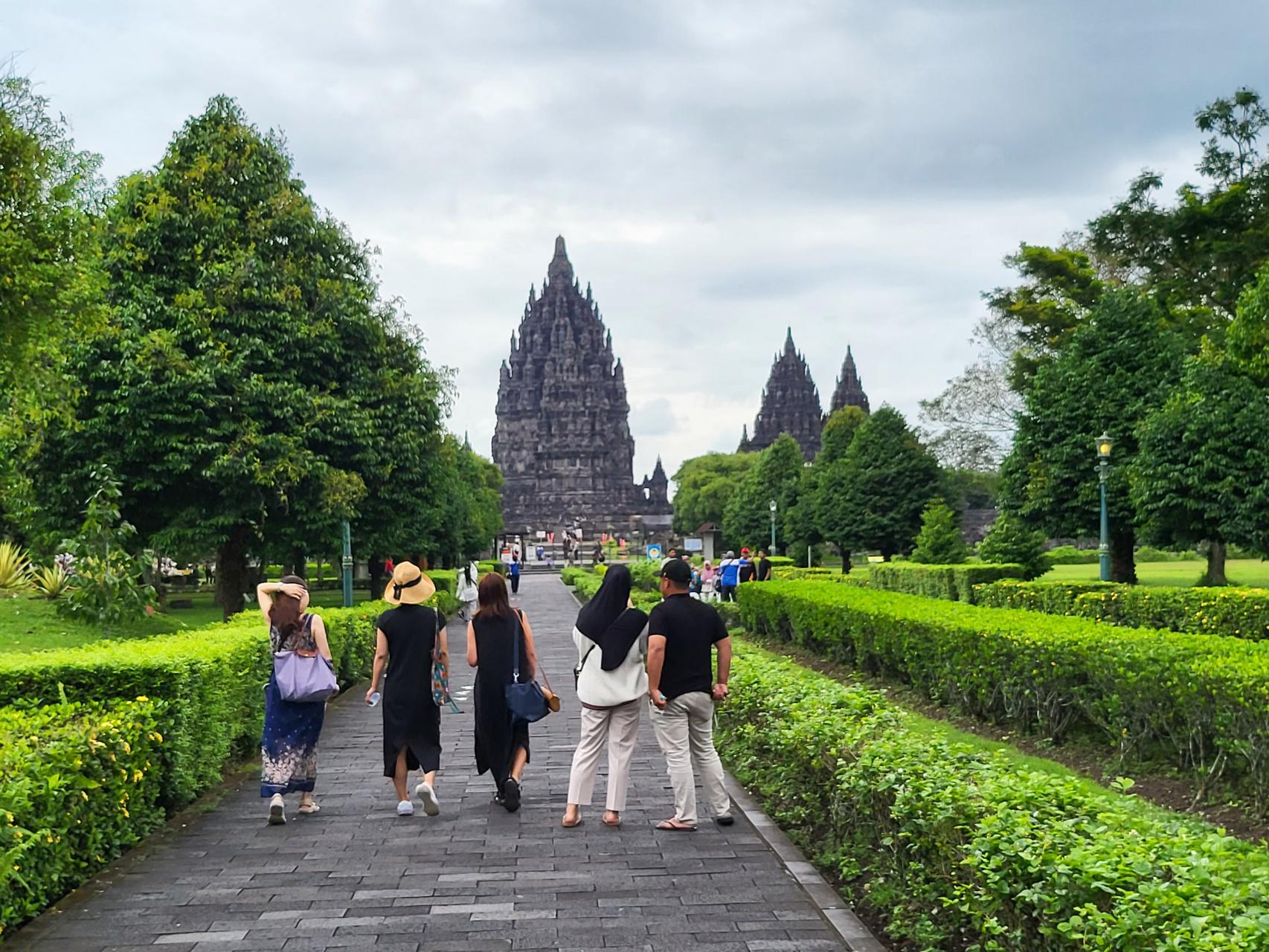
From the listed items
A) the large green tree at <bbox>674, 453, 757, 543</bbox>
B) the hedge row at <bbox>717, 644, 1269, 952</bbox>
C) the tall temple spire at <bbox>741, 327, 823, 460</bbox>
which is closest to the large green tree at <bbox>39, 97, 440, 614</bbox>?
the hedge row at <bbox>717, 644, 1269, 952</bbox>

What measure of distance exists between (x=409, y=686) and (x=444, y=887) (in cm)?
203

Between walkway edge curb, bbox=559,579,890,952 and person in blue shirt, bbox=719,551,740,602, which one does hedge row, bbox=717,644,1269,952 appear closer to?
walkway edge curb, bbox=559,579,890,952

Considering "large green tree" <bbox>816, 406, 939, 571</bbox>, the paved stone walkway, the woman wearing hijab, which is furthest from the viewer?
"large green tree" <bbox>816, 406, 939, 571</bbox>

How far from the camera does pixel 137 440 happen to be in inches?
795

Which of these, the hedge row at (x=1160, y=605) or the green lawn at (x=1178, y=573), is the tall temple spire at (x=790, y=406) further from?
the hedge row at (x=1160, y=605)

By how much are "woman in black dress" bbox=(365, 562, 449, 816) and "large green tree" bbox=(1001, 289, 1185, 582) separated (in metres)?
25.5

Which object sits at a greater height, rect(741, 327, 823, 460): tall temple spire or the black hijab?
rect(741, 327, 823, 460): tall temple spire

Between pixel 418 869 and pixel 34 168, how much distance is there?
41.5 feet

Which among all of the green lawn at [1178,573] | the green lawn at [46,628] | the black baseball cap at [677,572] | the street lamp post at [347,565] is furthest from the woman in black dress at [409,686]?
the green lawn at [1178,573]

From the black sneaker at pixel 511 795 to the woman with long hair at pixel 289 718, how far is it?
3.96 ft

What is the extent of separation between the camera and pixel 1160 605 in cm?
1803

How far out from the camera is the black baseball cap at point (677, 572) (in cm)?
723

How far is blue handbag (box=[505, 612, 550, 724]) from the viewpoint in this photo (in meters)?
7.71

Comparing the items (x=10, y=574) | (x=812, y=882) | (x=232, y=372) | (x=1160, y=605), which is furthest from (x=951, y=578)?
(x=812, y=882)
